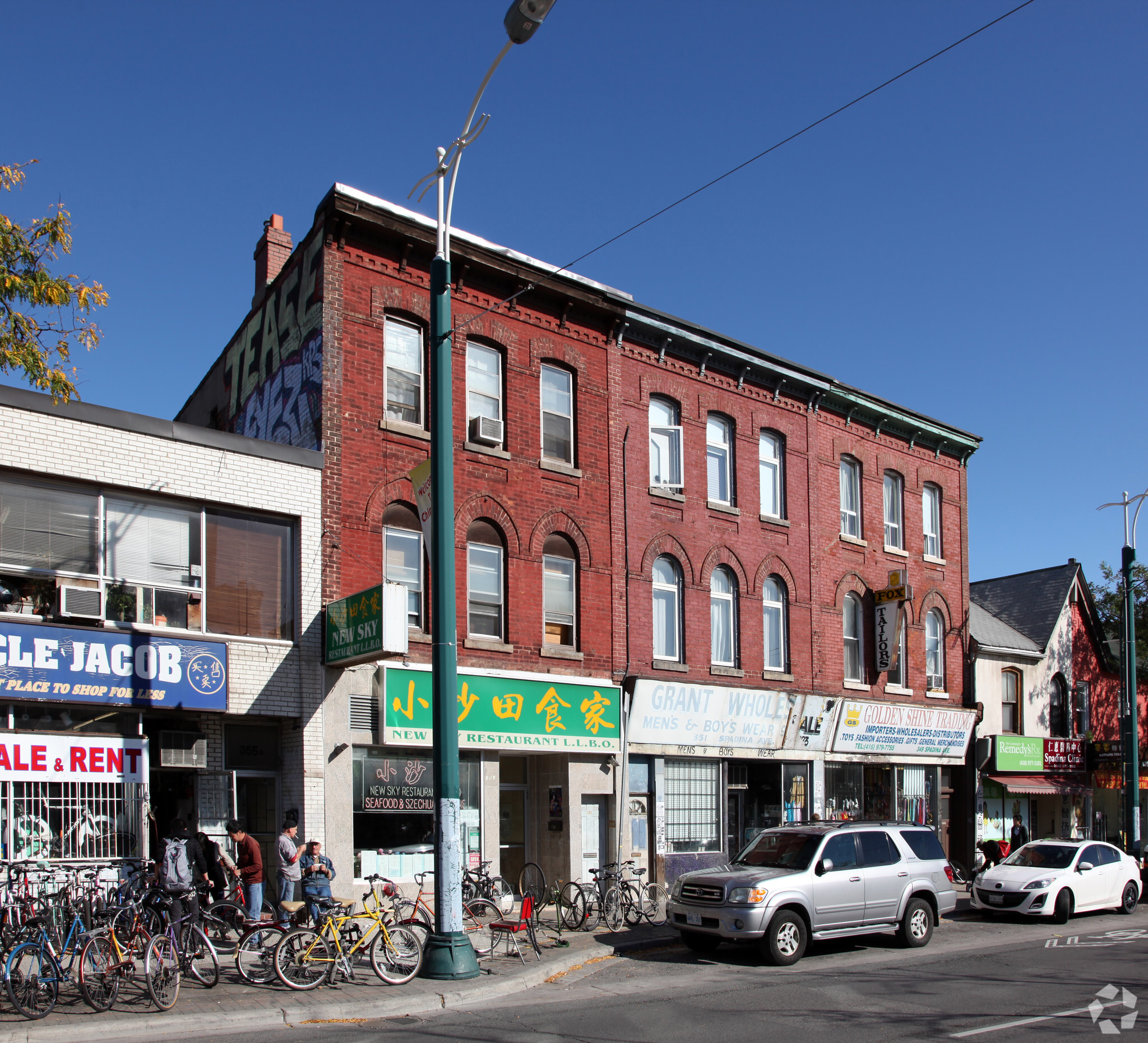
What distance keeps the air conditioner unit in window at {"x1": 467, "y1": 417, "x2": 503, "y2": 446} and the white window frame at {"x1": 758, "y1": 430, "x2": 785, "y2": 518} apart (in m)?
7.29

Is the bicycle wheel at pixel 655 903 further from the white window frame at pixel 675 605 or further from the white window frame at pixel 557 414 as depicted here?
the white window frame at pixel 557 414

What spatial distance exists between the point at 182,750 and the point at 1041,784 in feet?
75.4

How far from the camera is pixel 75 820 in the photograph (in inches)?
571

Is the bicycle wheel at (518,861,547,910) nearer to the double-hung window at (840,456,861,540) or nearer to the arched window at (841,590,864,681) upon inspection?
the arched window at (841,590,864,681)

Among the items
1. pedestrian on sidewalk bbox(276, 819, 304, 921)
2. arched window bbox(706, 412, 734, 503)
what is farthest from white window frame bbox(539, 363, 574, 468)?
pedestrian on sidewalk bbox(276, 819, 304, 921)

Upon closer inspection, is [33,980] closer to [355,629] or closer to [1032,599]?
[355,629]

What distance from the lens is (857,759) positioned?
2586cm

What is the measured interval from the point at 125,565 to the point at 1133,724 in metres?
23.4

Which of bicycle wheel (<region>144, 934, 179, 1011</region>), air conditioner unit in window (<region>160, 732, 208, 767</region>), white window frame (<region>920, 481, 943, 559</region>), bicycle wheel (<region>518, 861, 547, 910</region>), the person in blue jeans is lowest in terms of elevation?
bicycle wheel (<region>518, 861, 547, 910</region>)

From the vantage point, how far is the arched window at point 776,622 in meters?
24.5

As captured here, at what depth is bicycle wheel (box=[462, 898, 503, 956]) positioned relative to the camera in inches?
586

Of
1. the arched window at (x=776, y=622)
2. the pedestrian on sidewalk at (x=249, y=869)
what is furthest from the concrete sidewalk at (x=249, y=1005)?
the arched window at (x=776, y=622)

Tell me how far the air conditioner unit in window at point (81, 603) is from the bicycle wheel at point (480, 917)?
5.97 meters

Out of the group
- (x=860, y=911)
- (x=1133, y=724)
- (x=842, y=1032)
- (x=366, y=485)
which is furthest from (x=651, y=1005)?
(x=1133, y=724)
